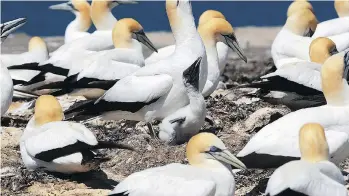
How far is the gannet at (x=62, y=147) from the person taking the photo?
898 centimetres

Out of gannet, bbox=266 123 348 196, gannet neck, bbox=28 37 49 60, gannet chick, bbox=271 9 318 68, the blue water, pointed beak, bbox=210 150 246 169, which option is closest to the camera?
gannet, bbox=266 123 348 196

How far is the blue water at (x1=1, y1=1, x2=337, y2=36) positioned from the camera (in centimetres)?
5431

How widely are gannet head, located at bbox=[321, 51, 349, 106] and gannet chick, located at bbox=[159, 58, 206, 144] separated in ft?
4.13

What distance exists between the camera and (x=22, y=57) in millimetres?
14586

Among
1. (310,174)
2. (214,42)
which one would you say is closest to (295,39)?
(214,42)

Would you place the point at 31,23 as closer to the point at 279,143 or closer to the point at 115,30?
the point at 115,30

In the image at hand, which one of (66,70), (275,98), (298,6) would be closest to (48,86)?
(66,70)

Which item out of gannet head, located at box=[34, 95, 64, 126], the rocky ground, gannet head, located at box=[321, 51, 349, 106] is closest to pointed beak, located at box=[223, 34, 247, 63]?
the rocky ground

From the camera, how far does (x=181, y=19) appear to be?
11008 mm

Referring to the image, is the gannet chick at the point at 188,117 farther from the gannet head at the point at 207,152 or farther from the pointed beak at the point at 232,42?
the gannet head at the point at 207,152

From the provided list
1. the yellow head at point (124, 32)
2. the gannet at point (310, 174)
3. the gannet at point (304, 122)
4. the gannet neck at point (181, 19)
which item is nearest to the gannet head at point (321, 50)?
the gannet neck at point (181, 19)

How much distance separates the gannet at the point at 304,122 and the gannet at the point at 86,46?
4311 mm

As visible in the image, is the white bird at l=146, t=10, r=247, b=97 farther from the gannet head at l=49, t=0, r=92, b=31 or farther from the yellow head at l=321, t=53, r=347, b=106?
the gannet head at l=49, t=0, r=92, b=31

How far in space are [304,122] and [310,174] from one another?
141 centimetres
